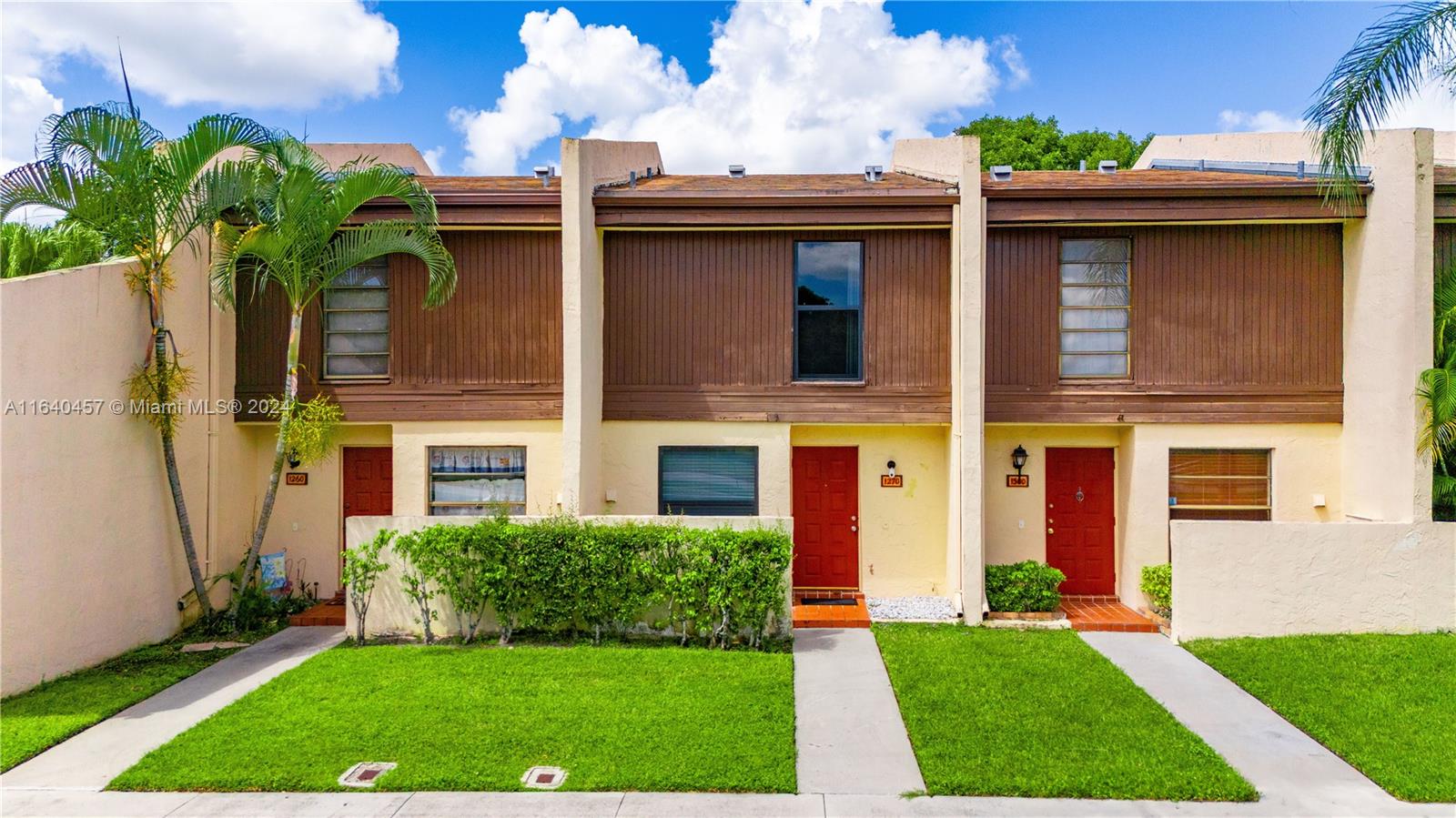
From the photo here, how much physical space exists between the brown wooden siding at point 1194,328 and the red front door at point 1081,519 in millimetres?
766

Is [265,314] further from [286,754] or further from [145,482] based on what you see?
[286,754]

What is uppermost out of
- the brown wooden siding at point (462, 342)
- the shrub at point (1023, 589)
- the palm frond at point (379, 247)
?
the palm frond at point (379, 247)

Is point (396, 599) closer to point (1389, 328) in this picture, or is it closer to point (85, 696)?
point (85, 696)

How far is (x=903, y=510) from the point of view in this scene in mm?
9922

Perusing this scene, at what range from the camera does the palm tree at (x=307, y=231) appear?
324 inches

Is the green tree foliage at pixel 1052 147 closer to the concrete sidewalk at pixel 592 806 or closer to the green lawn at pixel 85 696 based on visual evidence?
the concrete sidewalk at pixel 592 806

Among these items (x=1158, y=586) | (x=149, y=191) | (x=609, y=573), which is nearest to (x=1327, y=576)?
(x=1158, y=586)

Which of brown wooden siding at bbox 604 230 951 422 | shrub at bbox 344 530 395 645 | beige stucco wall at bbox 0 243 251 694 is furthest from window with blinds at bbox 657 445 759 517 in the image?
beige stucco wall at bbox 0 243 251 694

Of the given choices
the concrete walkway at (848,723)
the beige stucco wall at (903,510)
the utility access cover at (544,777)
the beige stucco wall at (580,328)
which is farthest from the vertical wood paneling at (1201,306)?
the utility access cover at (544,777)

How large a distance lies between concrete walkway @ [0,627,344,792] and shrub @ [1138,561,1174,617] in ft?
31.4

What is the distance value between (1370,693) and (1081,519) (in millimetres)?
3660

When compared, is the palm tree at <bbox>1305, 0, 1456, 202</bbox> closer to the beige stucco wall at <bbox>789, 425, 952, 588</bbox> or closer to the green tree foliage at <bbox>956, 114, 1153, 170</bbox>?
the beige stucco wall at <bbox>789, 425, 952, 588</bbox>

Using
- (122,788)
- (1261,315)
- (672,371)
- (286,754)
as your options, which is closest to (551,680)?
(286,754)

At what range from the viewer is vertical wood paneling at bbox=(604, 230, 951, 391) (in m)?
9.73
